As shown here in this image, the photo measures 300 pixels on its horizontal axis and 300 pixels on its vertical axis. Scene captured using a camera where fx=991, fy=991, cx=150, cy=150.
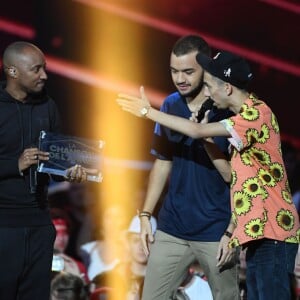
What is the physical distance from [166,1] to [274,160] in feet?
11.1

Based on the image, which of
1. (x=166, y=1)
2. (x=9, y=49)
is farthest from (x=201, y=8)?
(x=9, y=49)

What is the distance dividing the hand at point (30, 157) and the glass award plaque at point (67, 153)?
0.03 metres

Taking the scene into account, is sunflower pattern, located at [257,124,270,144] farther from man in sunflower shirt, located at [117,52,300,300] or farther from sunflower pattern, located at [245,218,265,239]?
sunflower pattern, located at [245,218,265,239]

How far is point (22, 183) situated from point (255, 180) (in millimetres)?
1165

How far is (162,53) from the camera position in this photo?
Result: 7859mm

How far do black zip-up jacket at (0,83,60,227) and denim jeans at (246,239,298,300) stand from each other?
1.13 meters

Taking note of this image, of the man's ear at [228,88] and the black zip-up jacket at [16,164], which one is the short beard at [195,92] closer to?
the man's ear at [228,88]

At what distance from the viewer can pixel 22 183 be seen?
4.92m

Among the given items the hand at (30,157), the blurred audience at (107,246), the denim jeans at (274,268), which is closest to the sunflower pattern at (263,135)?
the denim jeans at (274,268)

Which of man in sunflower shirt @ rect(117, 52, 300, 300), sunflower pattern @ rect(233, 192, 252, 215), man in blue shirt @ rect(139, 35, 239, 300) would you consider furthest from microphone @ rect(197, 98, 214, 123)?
sunflower pattern @ rect(233, 192, 252, 215)

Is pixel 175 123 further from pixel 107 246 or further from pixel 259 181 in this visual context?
pixel 107 246

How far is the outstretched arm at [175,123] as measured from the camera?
4625 millimetres

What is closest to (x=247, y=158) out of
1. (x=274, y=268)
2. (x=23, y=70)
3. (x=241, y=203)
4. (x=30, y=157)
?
(x=241, y=203)

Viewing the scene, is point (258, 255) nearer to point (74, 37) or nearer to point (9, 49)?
point (9, 49)
